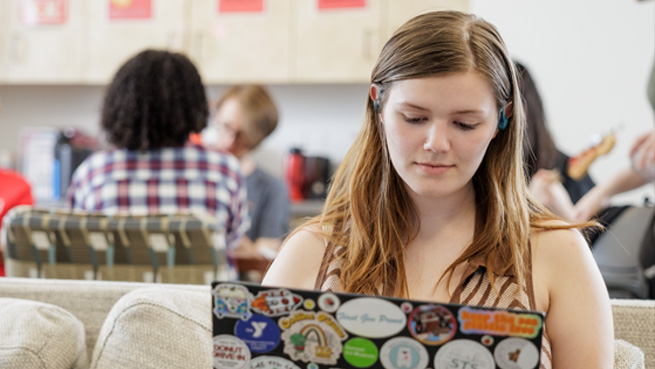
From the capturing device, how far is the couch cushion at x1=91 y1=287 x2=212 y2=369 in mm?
1224

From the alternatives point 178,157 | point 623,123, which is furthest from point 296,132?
point 178,157

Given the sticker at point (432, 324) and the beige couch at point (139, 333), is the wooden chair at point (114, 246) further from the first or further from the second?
the sticker at point (432, 324)

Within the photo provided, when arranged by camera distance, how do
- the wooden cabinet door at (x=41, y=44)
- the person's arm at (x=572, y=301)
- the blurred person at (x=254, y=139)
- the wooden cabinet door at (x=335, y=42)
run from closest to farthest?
1. the person's arm at (x=572, y=301)
2. the blurred person at (x=254, y=139)
3. the wooden cabinet door at (x=335, y=42)
4. the wooden cabinet door at (x=41, y=44)

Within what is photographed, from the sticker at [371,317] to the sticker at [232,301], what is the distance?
0.10 m

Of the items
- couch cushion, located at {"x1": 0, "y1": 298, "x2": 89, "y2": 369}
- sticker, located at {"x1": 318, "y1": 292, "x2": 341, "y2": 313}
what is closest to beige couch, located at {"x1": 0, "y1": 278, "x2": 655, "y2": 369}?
couch cushion, located at {"x1": 0, "y1": 298, "x2": 89, "y2": 369}

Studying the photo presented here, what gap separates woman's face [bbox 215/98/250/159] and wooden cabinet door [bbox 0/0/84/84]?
4.87ft

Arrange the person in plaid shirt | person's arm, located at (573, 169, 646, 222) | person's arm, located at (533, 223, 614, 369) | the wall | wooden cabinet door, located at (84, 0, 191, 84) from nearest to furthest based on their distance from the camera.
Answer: person's arm, located at (533, 223, 614, 369)
the person in plaid shirt
person's arm, located at (573, 169, 646, 222)
the wall
wooden cabinet door, located at (84, 0, 191, 84)

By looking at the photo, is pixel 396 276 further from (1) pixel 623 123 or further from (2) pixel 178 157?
(1) pixel 623 123

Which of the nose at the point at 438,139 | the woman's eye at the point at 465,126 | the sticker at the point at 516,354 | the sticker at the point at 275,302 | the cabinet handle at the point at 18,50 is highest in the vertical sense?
the woman's eye at the point at 465,126

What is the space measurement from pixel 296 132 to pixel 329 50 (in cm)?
57

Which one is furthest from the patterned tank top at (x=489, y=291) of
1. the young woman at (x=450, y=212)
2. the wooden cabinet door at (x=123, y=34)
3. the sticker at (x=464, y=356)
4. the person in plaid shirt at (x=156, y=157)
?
the wooden cabinet door at (x=123, y=34)

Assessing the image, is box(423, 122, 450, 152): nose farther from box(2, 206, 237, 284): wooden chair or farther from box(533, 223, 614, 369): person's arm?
box(2, 206, 237, 284): wooden chair

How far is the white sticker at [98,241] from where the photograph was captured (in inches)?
70.7

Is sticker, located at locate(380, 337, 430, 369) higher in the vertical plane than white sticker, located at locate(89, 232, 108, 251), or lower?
higher
